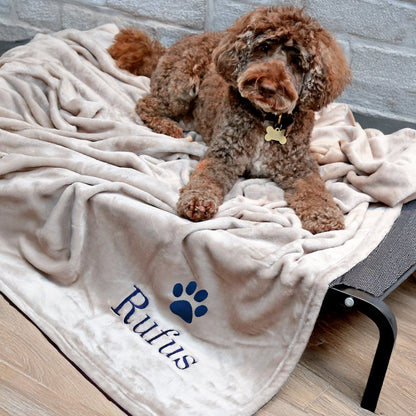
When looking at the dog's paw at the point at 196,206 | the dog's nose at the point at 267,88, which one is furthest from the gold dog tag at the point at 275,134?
the dog's paw at the point at 196,206

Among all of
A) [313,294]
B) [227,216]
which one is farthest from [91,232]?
[313,294]

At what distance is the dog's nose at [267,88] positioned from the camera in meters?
1.79

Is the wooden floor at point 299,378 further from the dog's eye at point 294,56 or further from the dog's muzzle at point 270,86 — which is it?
the dog's eye at point 294,56

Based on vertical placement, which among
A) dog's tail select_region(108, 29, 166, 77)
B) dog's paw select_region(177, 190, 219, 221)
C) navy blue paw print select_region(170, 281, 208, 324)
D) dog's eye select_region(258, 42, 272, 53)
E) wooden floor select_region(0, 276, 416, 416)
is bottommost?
wooden floor select_region(0, 276, 416, 416)

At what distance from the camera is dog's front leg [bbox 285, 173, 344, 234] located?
Answer: 1852 mm

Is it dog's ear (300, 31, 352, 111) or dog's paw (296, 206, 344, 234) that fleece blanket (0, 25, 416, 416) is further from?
dog's ear (300, 31, 352, 111)

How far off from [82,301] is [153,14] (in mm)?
1905

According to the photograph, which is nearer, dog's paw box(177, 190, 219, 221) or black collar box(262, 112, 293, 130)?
dog's paw box(177, 190, 219, 221)

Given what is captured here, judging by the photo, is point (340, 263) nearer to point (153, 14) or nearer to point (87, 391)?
point (87, 391)

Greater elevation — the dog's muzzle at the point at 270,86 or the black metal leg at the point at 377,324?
the dog's muzzle at the point at 270,86

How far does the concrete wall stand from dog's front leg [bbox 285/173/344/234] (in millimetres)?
1069

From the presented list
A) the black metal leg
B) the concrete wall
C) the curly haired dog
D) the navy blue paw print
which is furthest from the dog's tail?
the black metal leg

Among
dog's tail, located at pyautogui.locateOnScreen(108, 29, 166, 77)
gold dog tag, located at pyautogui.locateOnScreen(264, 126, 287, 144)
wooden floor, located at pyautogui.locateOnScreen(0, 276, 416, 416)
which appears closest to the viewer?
wooden floor, located at pyautogui.locateOnScreen(0, 276, 416, 416)

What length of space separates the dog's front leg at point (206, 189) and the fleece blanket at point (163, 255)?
45 mm
